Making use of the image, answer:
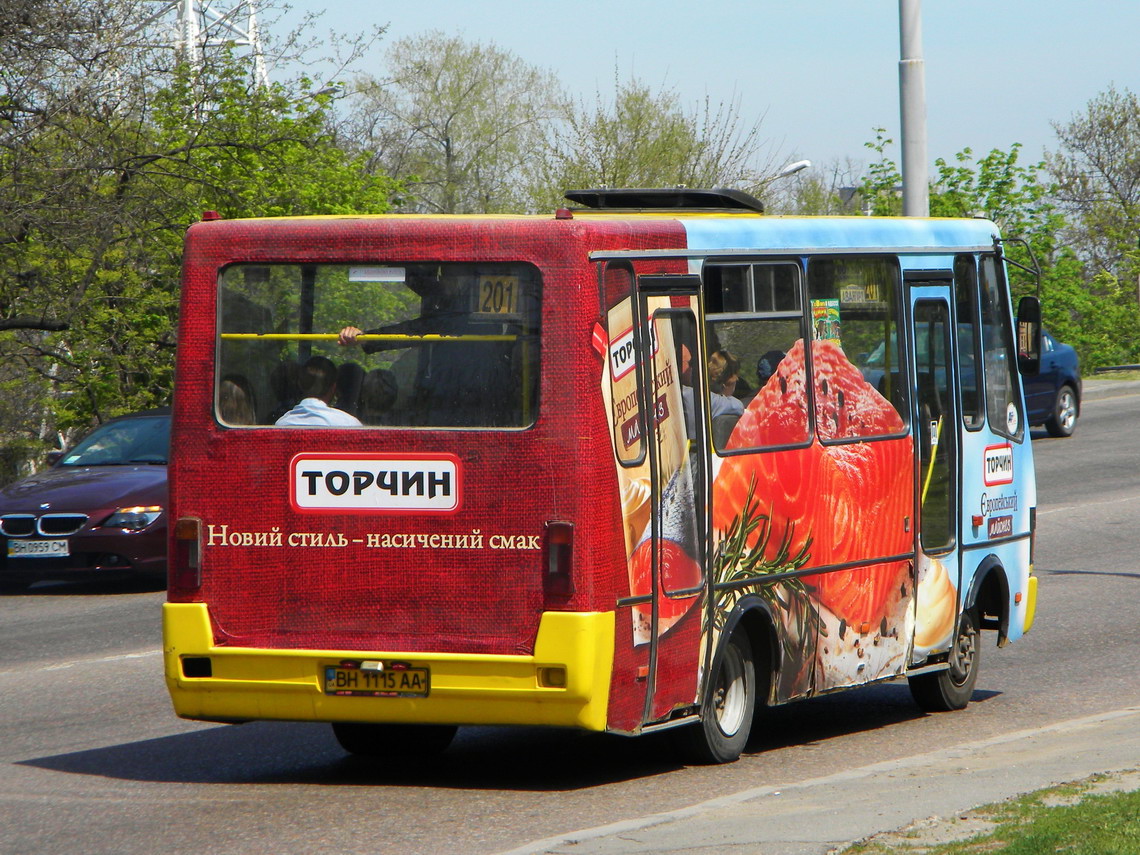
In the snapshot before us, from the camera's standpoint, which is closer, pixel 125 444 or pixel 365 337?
pixel 365 337

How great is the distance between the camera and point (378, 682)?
24.2 feet

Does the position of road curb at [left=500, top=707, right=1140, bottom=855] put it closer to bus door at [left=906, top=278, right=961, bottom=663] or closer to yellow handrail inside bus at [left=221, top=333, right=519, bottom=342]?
bus door at [left=906, top=278, right=961, bottom=663]

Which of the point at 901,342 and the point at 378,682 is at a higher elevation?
the point at 901,342

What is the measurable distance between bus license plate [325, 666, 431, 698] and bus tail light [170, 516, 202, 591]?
2.36ft

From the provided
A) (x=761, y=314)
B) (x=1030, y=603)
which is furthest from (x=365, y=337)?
(x=1030, y=603)

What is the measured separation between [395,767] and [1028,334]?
488 cm

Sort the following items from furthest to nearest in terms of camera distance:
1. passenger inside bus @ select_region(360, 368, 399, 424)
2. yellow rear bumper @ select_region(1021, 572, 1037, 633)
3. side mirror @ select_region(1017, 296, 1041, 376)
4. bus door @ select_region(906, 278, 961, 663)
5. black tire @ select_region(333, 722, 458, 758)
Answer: yellow rear bumper @ select_region(1021, 572, 1037, 633), side mirror @ select_region(1017, 296, 1041, 376), bus door @ select_region(906, 278, 961, 663), black tire @ select_region(333, 722, 458, 758), passenger inside bus @ select_region(360, 368, 399, 424)

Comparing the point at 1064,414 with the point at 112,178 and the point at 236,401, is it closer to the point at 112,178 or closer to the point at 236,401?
the point at 112,178

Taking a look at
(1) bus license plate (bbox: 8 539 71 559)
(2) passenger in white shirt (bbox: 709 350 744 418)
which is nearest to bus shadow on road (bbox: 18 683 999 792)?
(2) passenger in white shirt (bbox: 709 350 744 418)

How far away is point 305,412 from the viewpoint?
25.0 ft

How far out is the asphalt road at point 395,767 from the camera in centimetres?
679

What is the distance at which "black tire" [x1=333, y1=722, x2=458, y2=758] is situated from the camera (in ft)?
28.1

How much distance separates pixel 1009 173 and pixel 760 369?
31.4m

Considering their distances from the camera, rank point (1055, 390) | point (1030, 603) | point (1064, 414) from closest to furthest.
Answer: point (1030, 603)
point (1055, 390)
point (1064, 414)
